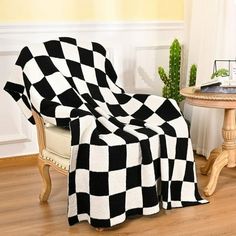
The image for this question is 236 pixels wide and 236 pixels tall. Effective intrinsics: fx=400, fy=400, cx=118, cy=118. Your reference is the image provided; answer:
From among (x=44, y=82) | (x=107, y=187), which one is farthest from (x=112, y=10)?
(x=107, y=187)

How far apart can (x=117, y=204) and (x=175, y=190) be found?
406mm

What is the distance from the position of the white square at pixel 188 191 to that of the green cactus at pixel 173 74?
1049mm

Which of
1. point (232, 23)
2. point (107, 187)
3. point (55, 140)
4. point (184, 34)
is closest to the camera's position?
point (107, 187)

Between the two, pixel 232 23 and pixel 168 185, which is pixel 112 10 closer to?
pixel 232 23

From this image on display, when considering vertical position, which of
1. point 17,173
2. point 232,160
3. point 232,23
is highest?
point 232,23

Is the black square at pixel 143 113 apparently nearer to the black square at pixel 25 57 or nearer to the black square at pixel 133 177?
the black square at pixel 133 177

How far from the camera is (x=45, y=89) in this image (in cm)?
217

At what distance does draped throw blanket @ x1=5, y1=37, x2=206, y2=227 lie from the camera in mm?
1908

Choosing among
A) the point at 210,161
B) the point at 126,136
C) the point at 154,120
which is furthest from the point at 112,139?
the point at 210,161

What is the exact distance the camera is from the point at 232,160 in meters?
2.51

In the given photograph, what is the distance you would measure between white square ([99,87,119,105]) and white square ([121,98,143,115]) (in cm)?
6

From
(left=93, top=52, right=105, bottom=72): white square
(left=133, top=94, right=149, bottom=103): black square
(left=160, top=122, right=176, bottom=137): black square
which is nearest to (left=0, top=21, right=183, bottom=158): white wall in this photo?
(left=93, top=52, right=105, bottom=72): white square

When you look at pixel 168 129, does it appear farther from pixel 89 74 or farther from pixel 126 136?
pixel 89 74

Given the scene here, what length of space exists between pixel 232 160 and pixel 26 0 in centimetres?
177
